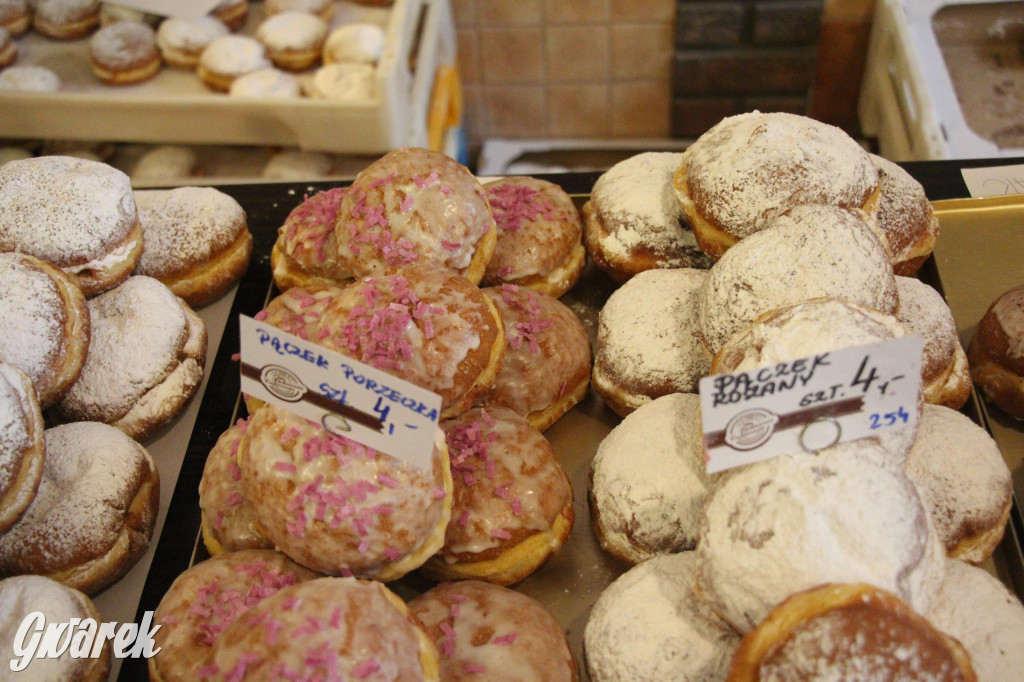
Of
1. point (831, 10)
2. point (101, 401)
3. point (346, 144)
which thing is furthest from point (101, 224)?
point (831, 10)

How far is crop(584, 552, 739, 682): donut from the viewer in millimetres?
1361

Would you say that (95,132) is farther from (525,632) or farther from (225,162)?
(525,632)

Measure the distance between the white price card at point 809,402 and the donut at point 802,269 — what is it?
30 cm

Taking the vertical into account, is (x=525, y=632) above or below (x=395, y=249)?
below

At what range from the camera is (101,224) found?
78.4 inches

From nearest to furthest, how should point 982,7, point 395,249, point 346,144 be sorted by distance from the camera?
point 395,249, point 346,144, point 982,7

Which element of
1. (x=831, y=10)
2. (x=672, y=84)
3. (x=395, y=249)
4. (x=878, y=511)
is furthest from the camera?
(x=672, y=84)

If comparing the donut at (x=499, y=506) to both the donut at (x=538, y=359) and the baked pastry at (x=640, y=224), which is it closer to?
the donut at (x=538, y=359)

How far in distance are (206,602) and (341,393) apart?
50 cm

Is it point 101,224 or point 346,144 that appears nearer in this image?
point 101,224

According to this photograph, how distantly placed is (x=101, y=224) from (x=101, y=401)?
45 centimetres

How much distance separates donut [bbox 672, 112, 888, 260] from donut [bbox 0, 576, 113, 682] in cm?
155

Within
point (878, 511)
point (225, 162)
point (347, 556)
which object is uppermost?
point (878, 511)

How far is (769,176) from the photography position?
5.70ft
